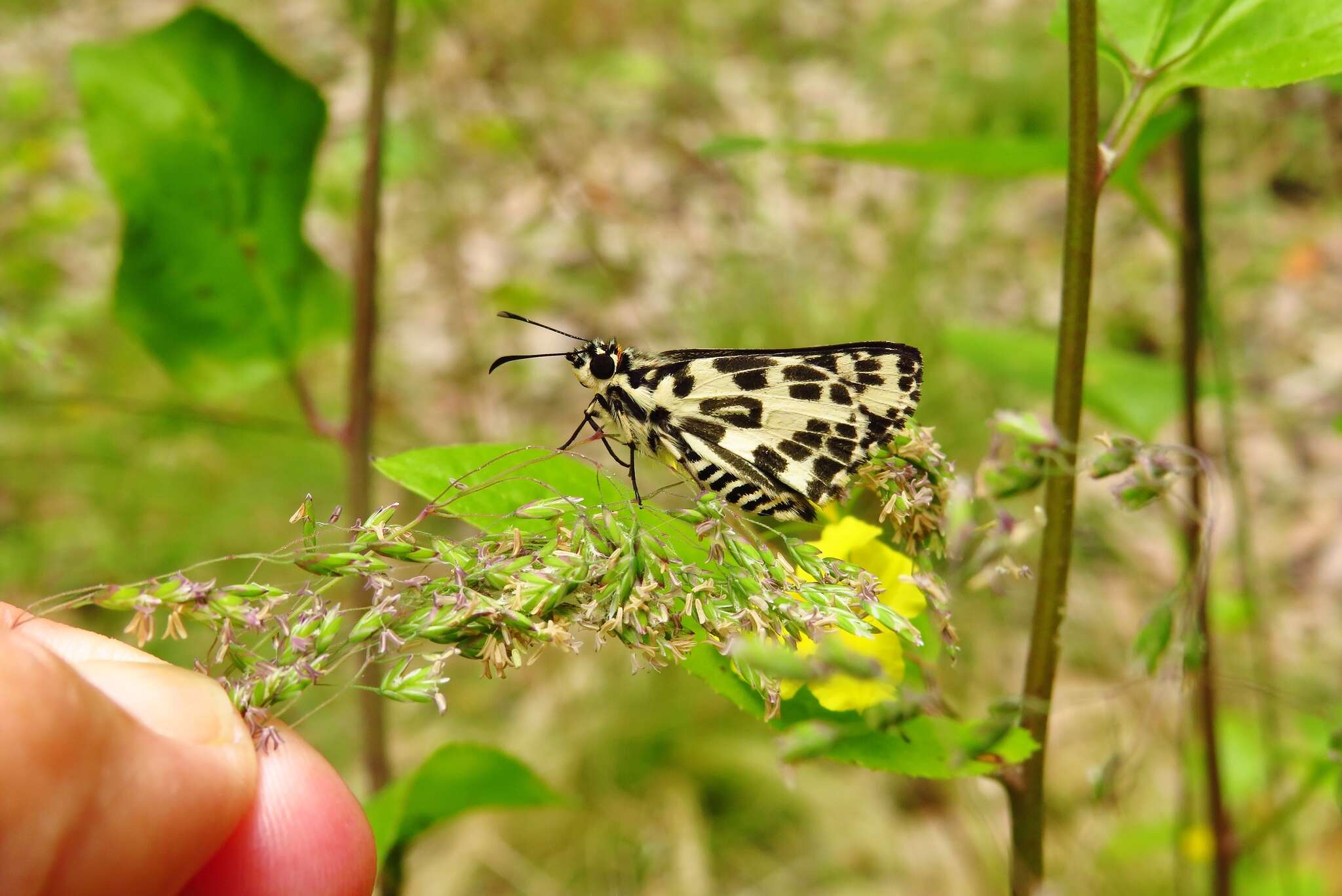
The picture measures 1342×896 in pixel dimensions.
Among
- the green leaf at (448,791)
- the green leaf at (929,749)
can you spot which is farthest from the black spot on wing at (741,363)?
the green leaf at (448,791)

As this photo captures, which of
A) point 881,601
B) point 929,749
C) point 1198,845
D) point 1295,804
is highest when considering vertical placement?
point 881,601

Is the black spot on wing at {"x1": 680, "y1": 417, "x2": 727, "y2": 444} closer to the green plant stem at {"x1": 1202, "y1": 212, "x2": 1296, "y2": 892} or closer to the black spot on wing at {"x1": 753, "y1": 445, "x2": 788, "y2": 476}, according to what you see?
the black spot on wing at {"x1": 753, "y1": 445, "x2": 788, "y2": 476}

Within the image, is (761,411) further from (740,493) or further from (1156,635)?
(1156,635)

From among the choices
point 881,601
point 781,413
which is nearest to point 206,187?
Answer: point 781,413


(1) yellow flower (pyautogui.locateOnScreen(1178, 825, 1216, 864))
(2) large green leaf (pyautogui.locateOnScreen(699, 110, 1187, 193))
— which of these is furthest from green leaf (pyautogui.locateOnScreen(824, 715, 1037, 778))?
(1) yellow flower (pyautogui.locateOnScreen(1178, 825, 1216, 864))

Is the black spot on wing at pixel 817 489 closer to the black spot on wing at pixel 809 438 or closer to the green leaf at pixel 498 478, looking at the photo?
the black spot on wing at pixel 809 438

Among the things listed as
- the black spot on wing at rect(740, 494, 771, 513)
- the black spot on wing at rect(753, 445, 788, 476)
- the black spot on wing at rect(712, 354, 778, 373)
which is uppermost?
the black spot on wing at rect(712, 354, 778, 373)
